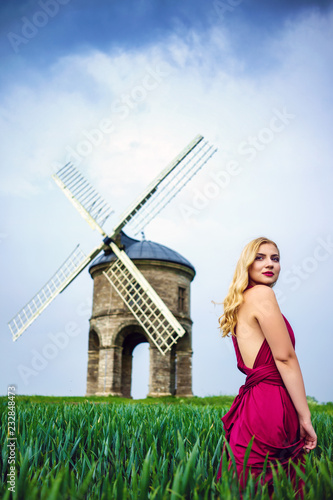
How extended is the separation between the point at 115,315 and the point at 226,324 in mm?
16403

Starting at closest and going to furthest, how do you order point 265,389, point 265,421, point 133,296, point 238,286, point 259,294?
point 265,421 → point 265,389 → point 259,294 → point 238,286 → point 133,296

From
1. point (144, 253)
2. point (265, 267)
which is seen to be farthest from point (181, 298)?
point (265, 267)

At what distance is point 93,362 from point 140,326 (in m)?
3.30

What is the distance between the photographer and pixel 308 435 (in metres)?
2.24

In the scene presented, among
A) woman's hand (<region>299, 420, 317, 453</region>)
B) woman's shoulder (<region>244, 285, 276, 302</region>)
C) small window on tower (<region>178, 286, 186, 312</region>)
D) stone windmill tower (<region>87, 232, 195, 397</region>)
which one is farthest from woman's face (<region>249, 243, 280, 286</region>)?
small window on tower (<region>178, 286, 186, 312</region>)

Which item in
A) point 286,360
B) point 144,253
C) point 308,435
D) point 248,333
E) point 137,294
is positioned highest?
point 144,253

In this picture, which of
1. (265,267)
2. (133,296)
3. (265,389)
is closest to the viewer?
(265,389)

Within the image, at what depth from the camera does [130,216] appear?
1770 centimetres

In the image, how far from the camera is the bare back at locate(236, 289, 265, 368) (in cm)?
234

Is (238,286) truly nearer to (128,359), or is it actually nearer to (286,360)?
(286,360)

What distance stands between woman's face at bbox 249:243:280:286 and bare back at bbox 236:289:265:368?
188mm

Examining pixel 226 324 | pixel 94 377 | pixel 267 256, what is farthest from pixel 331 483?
pixel 94 377

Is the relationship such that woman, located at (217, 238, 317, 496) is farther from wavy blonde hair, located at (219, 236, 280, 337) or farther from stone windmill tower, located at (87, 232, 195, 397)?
stone windmill tower, located at (87, 232, 195, 397)

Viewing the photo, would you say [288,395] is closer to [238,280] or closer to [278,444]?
[278,444]
